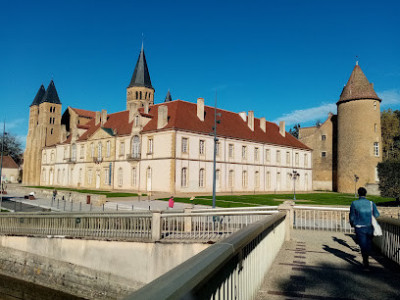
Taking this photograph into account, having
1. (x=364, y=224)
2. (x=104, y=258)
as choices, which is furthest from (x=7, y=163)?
(x=364, y=224)

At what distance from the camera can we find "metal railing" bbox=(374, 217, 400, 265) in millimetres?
7548

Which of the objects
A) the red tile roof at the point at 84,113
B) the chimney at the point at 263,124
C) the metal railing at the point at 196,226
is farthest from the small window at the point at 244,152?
the red tile roof at the point at 84,113

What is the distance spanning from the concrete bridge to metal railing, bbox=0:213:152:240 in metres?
0.04

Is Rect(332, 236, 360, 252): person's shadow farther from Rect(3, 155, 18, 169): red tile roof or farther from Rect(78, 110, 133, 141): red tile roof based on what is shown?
Rect(3, 155, 18, 169): red tile roof

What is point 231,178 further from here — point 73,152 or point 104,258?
point 104,258

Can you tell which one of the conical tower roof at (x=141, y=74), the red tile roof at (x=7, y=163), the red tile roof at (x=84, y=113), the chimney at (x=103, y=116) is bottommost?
the red tile roof at (x=7, y=163)

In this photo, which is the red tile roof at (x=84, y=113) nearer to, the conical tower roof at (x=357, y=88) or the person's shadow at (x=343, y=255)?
the conical tower roof at (x=357, y=88)

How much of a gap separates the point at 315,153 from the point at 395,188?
1229 inches

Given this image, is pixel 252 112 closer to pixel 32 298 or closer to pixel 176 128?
pixel 176 128

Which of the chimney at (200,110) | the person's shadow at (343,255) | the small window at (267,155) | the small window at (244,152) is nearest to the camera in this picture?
Result: the person's shadow at (343,255)

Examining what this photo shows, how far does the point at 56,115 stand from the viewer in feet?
237

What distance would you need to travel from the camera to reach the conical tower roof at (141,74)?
72188 millimetres

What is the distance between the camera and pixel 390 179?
30.9 metres

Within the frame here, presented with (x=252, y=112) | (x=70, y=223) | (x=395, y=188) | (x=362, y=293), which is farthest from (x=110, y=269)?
(x=252, y=112)
